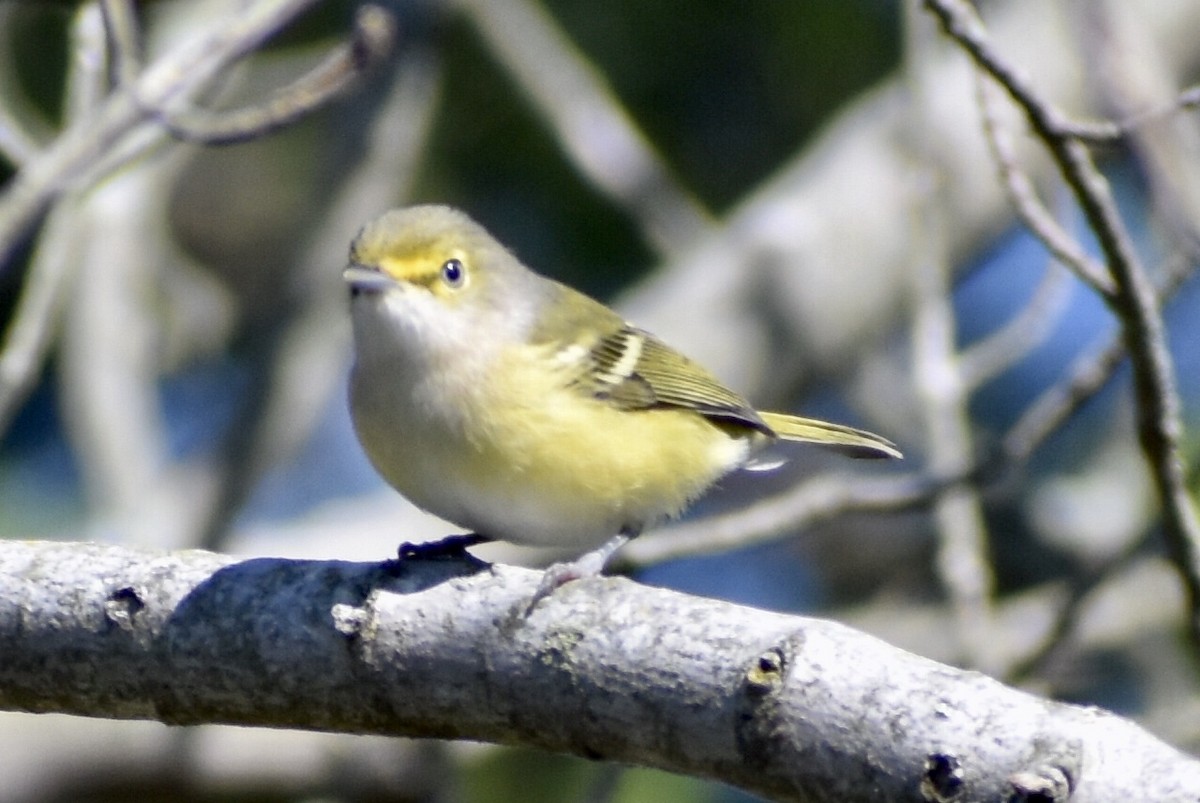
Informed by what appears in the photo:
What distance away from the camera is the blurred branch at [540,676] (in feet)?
7.67

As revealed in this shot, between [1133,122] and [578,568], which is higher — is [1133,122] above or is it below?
above

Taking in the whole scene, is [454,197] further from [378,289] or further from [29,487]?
[378,289]

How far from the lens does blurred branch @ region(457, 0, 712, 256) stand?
678cm

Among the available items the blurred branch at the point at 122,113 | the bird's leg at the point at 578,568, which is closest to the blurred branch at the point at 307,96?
the blurred branch at the point at 122,113

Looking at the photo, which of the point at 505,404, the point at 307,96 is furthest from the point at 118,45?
the point at 505,404

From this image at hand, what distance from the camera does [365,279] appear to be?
3.97 meters

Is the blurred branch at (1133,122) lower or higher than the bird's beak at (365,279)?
higher

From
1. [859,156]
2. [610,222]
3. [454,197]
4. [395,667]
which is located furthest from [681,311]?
[395,667]

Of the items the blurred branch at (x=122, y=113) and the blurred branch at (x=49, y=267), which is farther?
the blurred branch at (x=49, y=267)

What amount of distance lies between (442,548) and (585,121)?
11.8 ft

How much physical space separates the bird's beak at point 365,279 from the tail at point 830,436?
4.98 feet

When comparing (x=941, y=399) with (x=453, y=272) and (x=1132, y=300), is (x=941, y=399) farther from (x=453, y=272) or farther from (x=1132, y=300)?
(x=1132, y=300)

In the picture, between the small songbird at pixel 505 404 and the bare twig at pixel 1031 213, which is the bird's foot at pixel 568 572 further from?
the bare twig at pixel 1031 213

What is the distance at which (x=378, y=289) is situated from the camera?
4.04 m
